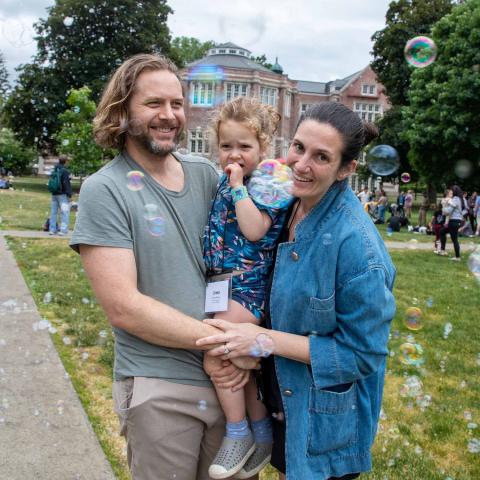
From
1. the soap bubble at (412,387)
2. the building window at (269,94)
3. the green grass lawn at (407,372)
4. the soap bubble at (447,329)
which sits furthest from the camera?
the building window at (269,94)

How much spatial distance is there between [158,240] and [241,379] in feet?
2.09

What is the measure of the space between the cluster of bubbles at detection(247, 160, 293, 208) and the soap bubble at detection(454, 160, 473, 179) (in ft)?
84.8

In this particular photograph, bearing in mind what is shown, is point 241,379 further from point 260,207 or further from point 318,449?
point 260,207

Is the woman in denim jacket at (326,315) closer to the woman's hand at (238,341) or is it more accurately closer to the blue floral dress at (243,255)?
the woman's hand at (238,341)

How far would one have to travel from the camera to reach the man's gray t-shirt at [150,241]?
6.86ft

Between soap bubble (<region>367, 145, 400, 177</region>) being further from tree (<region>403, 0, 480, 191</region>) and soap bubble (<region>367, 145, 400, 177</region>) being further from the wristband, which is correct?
tree (<region>403, 0, 480, 191</region>)

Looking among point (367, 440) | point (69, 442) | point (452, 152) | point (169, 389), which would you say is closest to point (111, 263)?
point (169, 389)

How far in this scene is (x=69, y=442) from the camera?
3.84 metres

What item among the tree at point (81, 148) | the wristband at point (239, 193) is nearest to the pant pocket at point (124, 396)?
the wristband at point (239, 193)

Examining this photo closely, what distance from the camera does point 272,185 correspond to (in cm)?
235

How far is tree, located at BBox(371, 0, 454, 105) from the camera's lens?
113 ft

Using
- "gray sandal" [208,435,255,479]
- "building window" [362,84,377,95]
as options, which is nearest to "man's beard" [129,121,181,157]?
"gray sandal" [208,435,255,479]

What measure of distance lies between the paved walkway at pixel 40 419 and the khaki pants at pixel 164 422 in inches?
56.7

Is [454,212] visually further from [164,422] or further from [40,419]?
[164,422]
